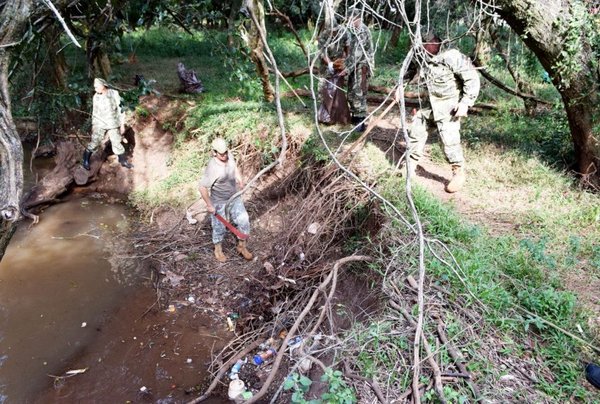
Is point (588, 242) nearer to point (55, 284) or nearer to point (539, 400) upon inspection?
point (539, 400)

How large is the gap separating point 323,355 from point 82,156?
255 inches

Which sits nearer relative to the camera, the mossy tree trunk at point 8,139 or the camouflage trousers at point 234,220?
the mossy tree trunk at point 8,139

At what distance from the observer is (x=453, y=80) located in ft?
16.3

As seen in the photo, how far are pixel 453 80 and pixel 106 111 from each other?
5376 mm

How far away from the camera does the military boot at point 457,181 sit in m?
5.13

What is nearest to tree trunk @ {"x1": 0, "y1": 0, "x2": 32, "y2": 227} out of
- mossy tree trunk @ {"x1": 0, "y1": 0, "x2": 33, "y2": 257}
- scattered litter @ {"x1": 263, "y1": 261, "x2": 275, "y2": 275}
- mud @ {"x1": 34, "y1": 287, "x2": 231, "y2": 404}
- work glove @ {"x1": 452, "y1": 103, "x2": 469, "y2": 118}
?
mossy tree trunk @ {"x1": 0, "y1": 0, "x2": 33, "y2": 257}

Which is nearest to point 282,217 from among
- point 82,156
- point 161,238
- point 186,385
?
point 161,238

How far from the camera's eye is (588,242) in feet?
13.5

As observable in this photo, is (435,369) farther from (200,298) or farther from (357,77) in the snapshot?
(357,77)

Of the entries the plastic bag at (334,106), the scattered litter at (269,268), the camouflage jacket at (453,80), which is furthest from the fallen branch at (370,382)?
the plastic bag at (334,106)

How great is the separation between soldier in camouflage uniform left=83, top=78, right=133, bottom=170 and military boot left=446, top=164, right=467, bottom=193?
5024 mm

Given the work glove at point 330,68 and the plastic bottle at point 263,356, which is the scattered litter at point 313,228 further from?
the work glove at point 330,68

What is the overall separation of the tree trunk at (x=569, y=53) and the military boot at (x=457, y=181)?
1346 mm

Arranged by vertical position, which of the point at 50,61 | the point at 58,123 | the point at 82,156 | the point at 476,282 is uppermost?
the point at 50,61
